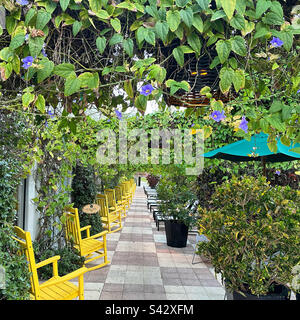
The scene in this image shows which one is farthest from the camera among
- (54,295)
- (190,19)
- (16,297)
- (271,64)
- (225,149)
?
(225,149)

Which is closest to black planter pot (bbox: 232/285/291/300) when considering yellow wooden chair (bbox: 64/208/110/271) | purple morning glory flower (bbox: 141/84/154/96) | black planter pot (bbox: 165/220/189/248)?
purple morning glory flower (bbox: 141/84/154/96)

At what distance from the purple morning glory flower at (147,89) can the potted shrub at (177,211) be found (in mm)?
4321

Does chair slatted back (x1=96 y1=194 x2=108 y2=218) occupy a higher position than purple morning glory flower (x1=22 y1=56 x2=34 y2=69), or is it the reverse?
purple morning glory flower (x1=22 y1=56 x2=34 y2=69)

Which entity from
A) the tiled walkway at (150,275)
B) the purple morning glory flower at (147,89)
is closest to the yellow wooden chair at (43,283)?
the tiled walkway at (150,275)

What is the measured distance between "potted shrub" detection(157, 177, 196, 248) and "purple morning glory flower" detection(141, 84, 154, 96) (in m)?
4.32

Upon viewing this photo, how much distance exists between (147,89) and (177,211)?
4.52m

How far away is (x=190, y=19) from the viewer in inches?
35.3

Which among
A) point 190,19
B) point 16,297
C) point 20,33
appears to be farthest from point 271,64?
point 16,297

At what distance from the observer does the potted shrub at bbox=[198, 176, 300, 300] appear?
2049 millimetres

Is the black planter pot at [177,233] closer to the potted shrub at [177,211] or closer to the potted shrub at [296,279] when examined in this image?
the potted shrub at [177,211]

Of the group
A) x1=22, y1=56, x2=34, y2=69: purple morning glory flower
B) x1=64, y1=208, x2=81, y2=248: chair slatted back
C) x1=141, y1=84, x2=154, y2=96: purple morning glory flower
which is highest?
x1=22, y1=56, x2=34, y2=69: purple morning glory flower

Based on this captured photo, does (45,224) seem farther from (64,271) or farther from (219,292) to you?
(219,292)

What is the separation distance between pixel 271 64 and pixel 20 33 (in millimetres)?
941

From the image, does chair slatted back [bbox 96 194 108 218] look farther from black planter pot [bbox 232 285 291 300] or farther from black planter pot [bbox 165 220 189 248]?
black planter pot [bbox 232 285 291 300]
